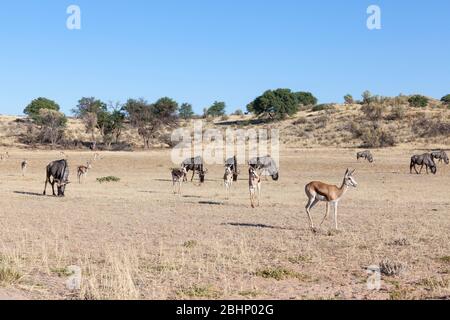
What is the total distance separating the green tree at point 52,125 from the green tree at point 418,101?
1923 inches

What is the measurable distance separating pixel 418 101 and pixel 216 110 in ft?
139

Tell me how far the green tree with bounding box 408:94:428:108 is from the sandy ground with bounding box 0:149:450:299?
60.8 m

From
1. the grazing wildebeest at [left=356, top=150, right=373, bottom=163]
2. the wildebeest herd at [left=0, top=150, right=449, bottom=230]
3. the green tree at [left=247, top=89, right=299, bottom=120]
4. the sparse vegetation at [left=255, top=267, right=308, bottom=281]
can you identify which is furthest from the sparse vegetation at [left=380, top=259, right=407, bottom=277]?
the green tree at [left=247, top=89, right=299, bottom=120]

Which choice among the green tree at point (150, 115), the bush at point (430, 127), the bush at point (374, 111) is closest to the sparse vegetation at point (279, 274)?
the bush at point (430, 127)

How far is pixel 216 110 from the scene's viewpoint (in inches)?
4518

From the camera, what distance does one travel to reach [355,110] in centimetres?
8538

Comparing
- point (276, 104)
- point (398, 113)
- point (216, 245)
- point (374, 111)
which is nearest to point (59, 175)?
point (216, 245)

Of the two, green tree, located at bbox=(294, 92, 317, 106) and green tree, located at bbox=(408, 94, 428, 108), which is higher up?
green tree, located at bbox=(294, 92, 317, 106)

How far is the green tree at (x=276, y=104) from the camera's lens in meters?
89.5

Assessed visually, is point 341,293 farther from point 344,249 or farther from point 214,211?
point 214,211

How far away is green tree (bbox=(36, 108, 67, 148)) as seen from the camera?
7131 cm

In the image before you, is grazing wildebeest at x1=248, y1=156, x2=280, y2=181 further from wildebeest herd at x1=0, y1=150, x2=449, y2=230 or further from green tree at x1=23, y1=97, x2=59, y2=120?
green tree at x1=23, y1=97, x2=59, y2=120

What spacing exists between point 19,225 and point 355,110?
74.4 m

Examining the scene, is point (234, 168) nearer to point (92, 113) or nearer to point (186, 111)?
point (92, 113)
